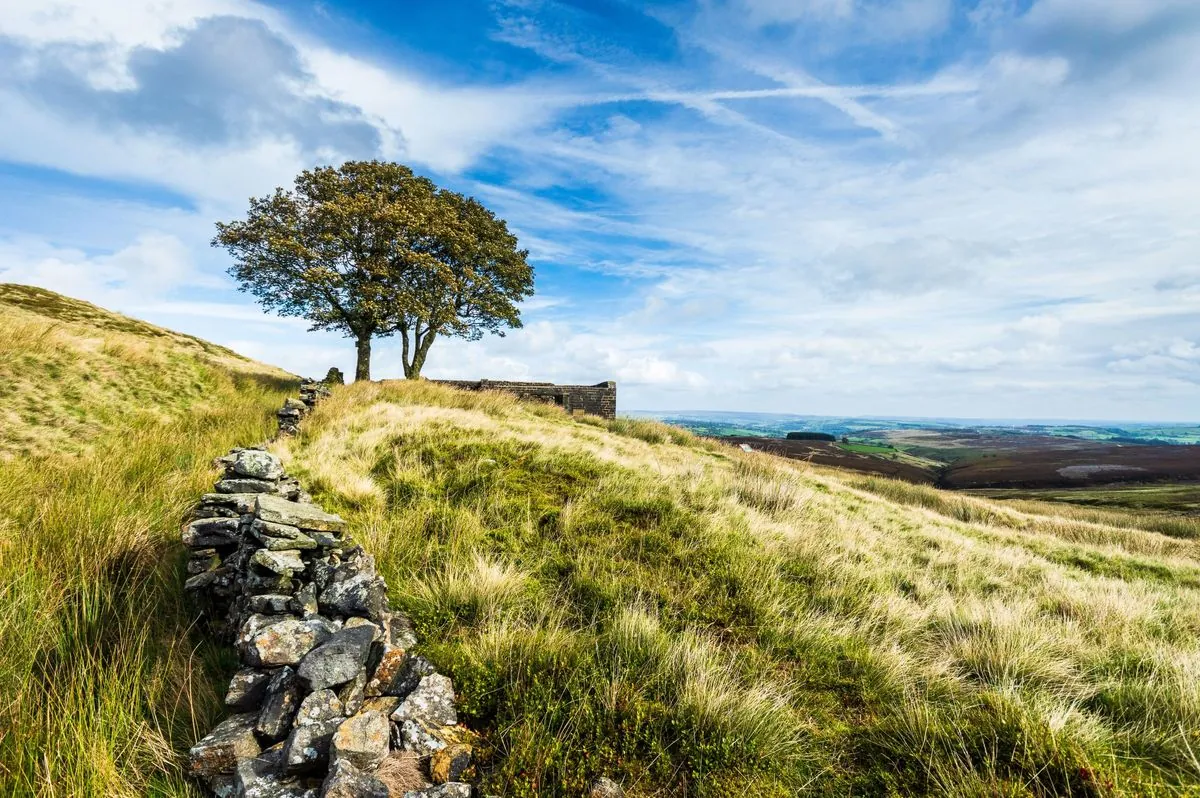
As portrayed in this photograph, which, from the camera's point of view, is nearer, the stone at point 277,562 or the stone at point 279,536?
the stone at point 277,562

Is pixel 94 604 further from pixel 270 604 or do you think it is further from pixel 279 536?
pixel 270 604

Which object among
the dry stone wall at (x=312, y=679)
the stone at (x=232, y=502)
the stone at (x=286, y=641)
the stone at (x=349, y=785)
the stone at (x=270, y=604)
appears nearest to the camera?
the stone at (x=349, y=785)

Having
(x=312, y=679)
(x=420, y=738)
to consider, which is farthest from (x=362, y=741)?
(x=312, y=679)

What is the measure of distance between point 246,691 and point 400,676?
36.3 inches

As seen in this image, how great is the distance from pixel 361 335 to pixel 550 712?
86.2ft

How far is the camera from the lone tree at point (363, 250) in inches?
904

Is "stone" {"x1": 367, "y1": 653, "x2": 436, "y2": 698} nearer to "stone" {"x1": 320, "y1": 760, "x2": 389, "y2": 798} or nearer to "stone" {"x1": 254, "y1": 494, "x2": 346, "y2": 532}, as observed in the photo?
"stone" {"x1": 320, "y1": 760, "x2": 389, "y2": 798}

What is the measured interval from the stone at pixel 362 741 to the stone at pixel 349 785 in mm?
62

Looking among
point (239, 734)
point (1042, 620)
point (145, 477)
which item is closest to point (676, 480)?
point (1042, 620)

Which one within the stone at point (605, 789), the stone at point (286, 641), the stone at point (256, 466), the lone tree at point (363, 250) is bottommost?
the stone at point (605, 789)

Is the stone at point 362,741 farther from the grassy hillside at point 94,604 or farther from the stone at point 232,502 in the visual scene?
the stone at point 232,502

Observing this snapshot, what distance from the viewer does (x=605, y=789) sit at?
2578mm

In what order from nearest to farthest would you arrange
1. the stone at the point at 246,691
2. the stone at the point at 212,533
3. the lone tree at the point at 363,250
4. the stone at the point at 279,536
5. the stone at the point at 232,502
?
the stone at the point at 246,691 < the stone at the point at 279,536 < the stone at the point at 212,533 < the stone at the point at 232,502 < the lone tree at the point at 363,250

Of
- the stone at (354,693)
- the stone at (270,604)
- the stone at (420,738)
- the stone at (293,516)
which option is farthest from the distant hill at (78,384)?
the stone at (420,738)
